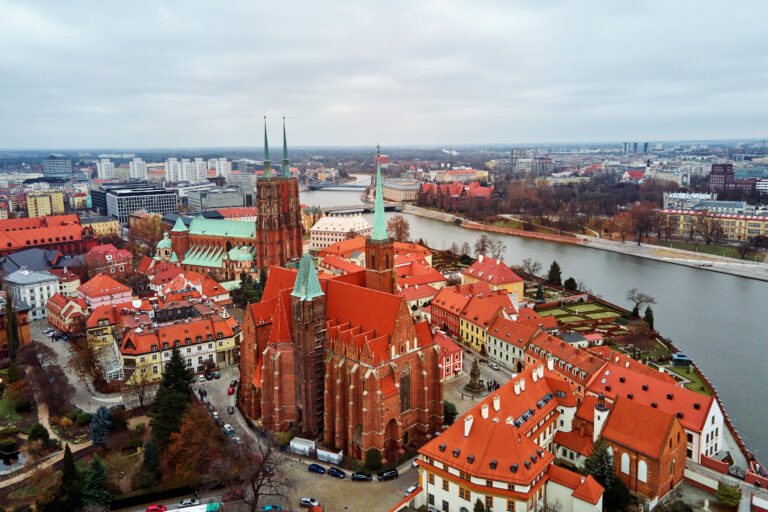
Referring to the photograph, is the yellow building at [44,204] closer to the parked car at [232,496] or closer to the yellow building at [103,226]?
the yellow building at [103,226]

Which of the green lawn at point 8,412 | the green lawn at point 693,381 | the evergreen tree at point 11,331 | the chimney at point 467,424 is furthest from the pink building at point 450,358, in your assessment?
the evergreen tree at point 11,331

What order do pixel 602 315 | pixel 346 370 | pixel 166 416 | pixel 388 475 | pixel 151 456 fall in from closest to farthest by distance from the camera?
pixel 151 456 → pixel 388 475 → pixel 166 416 → pixel 346 370 → pixel 602 315

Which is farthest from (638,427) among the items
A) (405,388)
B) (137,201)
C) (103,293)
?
(137,201)

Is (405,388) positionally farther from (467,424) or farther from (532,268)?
(532,268)

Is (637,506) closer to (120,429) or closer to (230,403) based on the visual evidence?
(230,403)

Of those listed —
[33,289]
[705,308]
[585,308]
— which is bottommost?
[705,308]

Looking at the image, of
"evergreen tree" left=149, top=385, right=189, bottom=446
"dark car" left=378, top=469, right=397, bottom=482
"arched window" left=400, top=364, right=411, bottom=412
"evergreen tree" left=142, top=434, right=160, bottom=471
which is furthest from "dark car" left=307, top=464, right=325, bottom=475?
"evergreen tree" left=142, top=434, right=160, bottom=471

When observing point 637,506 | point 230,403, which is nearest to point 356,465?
point 230,403
